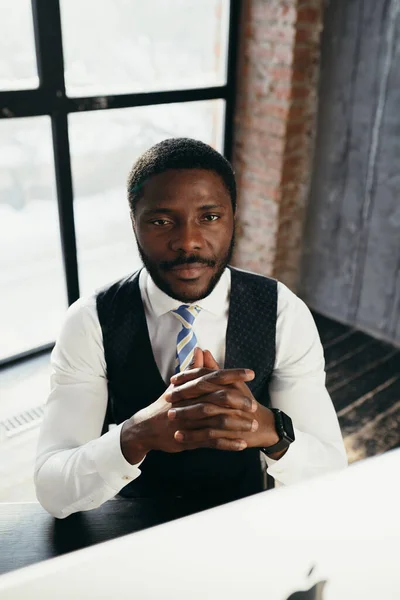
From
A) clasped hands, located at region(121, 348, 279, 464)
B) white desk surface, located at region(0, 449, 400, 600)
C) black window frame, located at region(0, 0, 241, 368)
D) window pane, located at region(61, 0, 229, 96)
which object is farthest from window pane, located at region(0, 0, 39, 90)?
white desk surface, located at region(0, 449, 400, 600)

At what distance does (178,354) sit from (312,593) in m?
0.89

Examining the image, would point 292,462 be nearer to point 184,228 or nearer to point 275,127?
point 184,228

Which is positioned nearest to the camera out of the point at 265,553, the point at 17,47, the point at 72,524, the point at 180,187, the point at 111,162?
the point at 265,553

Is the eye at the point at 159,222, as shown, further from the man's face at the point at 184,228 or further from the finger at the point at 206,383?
the finger at the point at 206,383

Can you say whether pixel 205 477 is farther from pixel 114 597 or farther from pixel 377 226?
pixel 377 226

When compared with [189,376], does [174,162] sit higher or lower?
higher

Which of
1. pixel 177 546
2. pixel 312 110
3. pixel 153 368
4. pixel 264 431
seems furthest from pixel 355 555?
pixel 312 110

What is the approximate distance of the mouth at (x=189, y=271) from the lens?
126cm

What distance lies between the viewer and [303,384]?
1.36 meters

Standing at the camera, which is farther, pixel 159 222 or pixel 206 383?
pixel 159 222

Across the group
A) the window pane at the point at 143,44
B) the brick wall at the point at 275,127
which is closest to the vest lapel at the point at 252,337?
the window pane at the point at 143,44

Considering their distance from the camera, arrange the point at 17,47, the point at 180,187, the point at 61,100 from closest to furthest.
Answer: the point at 180,187 → the point at 17,47 → the point at 61,100

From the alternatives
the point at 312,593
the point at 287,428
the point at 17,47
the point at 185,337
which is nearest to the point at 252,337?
the point at 185,337

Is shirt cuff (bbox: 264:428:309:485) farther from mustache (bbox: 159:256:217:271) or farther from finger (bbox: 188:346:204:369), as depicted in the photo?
mustache (bbox: 159:256:217:271)
